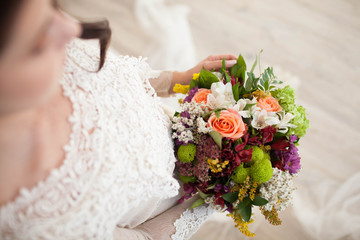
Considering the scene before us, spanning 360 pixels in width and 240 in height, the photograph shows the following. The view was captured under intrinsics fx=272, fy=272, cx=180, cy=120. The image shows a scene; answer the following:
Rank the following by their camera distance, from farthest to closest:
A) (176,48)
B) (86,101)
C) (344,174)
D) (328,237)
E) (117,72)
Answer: (176,48), (344,174), (328,237), (117,72), (86,101)

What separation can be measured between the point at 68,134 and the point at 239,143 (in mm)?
520

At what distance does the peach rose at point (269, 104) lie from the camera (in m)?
0.92

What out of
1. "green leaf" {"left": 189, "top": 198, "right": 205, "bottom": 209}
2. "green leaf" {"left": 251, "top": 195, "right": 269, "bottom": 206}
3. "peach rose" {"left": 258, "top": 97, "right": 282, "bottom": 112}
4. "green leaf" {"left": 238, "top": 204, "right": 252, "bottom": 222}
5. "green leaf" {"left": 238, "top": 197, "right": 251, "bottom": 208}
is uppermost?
"peach rose" {"left": 258, "top": 97, "right": 282, "bottom": 112}

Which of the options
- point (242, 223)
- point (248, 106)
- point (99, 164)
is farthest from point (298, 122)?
point (99, 164)

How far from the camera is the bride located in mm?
474

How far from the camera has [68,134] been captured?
0.66 metres

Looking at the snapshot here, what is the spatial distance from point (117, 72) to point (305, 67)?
1802mm

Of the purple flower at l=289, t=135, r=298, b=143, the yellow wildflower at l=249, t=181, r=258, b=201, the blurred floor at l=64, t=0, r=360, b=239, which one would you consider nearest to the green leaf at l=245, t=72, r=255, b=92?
the purple flower at l=289, t=135, r=298, b=143

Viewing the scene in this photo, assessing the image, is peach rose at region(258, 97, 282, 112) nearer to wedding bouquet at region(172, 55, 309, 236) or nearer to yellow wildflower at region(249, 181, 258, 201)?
wedding bouquet at region(172, 55, 309, 236)

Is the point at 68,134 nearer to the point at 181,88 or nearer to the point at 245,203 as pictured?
the point at 181,88

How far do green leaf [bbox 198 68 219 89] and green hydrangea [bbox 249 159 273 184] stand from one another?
321 millimetres

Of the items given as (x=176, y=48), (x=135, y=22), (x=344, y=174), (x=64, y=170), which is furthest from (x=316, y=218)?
(x=135, y=22)

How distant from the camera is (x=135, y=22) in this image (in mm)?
2250

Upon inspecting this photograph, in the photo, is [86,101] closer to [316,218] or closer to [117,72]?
[117,72]
